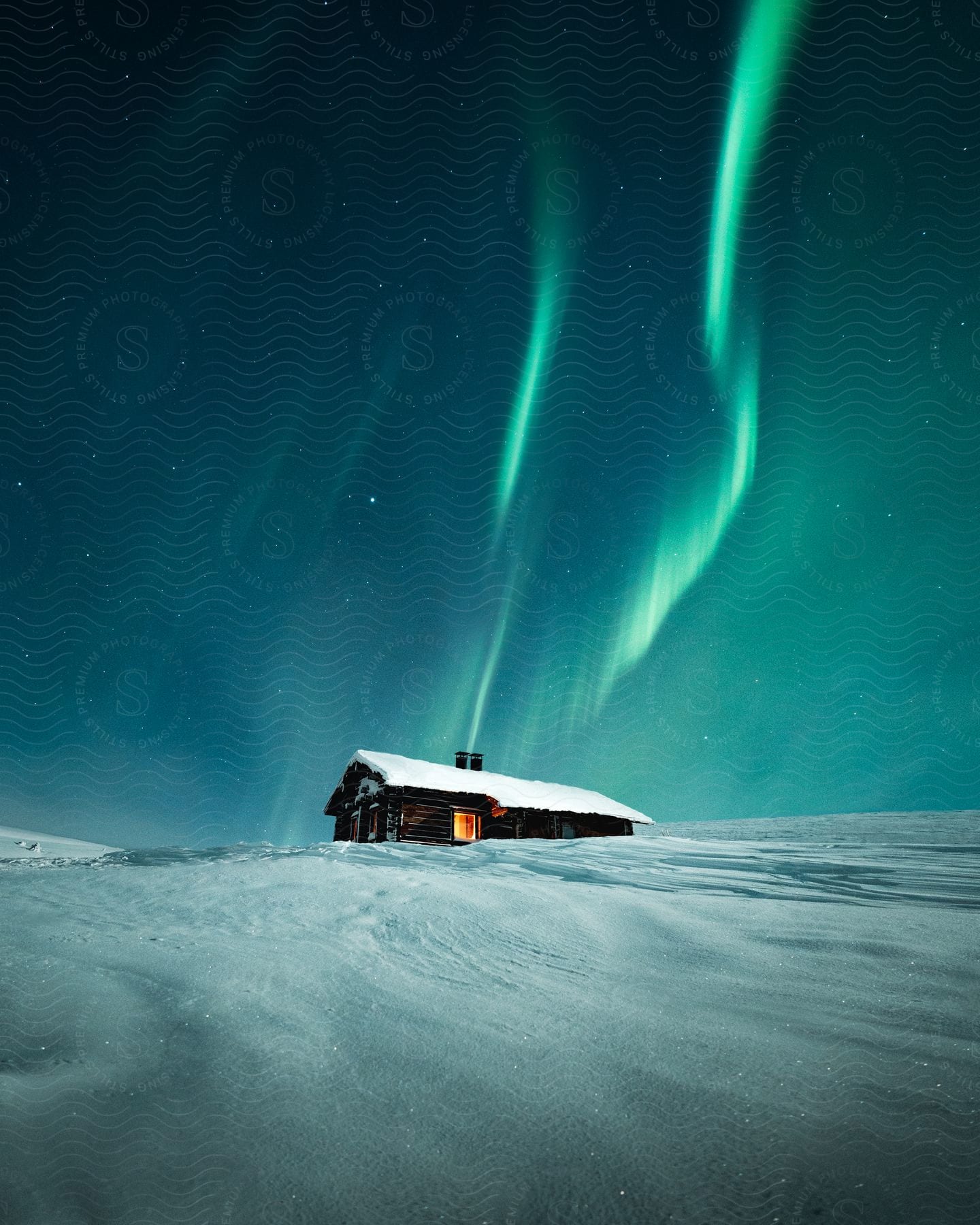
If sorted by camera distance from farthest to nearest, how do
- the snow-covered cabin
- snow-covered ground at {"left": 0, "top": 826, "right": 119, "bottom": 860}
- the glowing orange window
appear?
1. the glowing orange window
2. the snow-covered cabin
3. snow-covered ground at {"left": 0, "top": 826, "right": 119, "bottom": 860}

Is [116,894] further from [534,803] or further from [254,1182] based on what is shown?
[534,803]

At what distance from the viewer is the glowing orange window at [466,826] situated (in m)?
18.5

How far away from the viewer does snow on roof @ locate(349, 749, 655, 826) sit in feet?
58.0

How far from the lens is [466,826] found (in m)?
19.0

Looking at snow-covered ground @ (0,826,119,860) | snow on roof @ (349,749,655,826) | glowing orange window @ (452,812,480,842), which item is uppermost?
snow on roof @ (349,749,655,826)

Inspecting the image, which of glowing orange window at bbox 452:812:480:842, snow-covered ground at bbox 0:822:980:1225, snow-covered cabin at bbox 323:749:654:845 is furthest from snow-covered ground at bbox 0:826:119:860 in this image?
snow-covered ground at bbox 0:822:980:1225

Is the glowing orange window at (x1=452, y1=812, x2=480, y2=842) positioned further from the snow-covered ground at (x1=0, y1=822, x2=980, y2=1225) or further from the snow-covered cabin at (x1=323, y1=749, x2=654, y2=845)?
the snow-covered ground at (x1=0, y1=822, x2=980, y2=1225)

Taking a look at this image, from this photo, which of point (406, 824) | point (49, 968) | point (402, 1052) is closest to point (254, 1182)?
point (402, 1052)

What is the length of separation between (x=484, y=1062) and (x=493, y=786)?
17602mm

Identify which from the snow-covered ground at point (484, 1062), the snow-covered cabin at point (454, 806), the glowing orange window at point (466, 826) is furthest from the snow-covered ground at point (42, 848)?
the snow-covered ground at point (484, 1062)

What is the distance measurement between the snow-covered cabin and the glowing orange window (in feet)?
0.07

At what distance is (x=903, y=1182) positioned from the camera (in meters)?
1.60

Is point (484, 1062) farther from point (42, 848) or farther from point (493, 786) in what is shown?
point (42, 848)

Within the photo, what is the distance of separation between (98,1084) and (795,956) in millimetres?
2947
